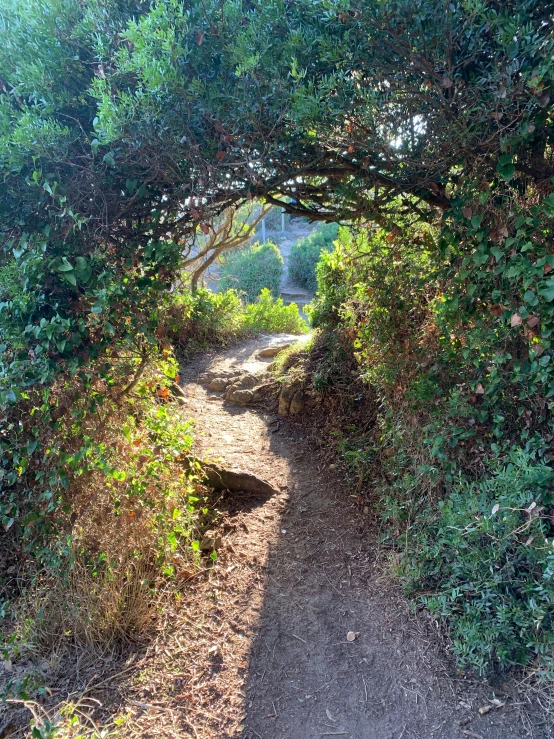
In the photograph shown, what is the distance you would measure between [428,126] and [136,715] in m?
3.23

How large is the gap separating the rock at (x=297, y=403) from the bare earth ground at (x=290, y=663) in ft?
6.57

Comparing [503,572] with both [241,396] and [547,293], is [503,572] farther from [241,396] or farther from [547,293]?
[241,396]

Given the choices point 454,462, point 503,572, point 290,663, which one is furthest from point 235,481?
point 503,572

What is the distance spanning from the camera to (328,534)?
363 centimetres

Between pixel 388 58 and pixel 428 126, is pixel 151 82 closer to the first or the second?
pixel 388 58

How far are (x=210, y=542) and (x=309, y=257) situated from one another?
54.0 ft

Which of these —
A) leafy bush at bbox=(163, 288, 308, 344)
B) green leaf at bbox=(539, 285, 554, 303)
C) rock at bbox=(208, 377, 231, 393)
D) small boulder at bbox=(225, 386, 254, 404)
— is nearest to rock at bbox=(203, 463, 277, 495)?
small boulder at bbox=(225, 386, 254, 404)

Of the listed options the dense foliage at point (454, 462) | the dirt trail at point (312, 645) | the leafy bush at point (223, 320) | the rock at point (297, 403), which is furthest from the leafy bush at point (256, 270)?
the dirt trail at point (312, 645)

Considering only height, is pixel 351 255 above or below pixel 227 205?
below

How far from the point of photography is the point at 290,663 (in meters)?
2.58

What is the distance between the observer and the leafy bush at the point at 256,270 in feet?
54.1

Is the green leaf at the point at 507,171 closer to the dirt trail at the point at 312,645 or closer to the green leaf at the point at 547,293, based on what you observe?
the green leaf at the point at 547,293

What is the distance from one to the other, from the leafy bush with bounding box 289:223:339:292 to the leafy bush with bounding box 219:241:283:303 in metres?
2.17

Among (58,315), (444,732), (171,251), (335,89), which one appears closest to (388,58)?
(335,89)
